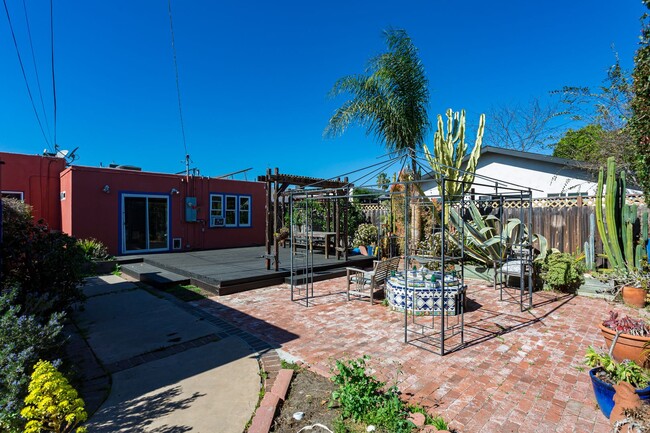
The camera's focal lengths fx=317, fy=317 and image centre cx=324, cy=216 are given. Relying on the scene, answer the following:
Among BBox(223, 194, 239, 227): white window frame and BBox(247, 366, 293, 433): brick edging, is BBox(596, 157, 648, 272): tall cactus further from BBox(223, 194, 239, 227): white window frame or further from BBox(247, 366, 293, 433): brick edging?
BBox(223, 194, 239, 227): white window frame

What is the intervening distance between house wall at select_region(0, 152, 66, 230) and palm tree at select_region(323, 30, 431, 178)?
10180 mm

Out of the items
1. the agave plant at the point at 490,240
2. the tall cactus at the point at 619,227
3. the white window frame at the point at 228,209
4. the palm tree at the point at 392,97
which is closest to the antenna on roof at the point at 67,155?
the white window frame at the point at 228,209

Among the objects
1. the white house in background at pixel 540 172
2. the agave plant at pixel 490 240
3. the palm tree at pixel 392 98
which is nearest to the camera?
the agave plant at pixel 490 240

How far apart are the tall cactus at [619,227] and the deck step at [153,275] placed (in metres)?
9.89

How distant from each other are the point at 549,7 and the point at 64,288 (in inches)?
528

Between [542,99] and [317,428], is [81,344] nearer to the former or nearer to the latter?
[317,428]

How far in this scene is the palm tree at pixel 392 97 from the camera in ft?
36.7

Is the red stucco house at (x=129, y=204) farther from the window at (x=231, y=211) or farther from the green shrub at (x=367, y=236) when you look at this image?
the green shrub at (x=367, y=236)

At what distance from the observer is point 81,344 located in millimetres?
4406

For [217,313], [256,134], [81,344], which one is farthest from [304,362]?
[256,134]

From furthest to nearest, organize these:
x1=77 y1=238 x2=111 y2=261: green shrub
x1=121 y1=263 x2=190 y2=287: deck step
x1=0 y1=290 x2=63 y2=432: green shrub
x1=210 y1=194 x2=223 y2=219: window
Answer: x1=210 y1=194 x2=223 y2=219: window, x1=77 y1=238 x2=111 y2=261: green shrub, x1=121 y1=263 x2=190 y2=287: deck step, x1=0 y1=290 x2=63 y2=432: green shrub

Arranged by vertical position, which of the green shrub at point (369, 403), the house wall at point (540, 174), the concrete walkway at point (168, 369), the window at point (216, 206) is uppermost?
the house wall at point (540, 174)

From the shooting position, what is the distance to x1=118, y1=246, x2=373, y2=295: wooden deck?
750 cm

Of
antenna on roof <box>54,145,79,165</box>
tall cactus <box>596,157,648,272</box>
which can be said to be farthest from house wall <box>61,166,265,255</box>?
tall cactus <box>596,157,648,272</box>
